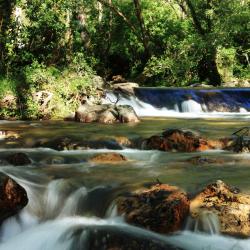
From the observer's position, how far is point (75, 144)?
36.1ft

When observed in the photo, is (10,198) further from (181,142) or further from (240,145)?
(240,145)

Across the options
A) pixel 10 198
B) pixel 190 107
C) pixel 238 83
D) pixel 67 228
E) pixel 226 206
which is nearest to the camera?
pixel 226 206

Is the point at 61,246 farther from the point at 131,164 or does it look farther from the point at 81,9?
the point at 81,9

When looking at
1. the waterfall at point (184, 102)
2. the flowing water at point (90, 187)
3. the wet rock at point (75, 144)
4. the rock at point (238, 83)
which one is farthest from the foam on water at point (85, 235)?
the rock at point (238, 83)

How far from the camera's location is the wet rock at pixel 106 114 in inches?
595

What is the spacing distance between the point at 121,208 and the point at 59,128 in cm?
717

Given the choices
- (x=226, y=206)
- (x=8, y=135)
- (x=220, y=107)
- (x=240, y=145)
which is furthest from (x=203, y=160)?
(x=220, y=107)

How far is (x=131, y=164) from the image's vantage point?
30.6 feet

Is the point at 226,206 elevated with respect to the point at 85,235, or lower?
elevated

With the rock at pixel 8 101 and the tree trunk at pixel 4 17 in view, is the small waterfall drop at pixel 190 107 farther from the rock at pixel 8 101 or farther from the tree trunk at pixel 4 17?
the tree trunk at pixel 4 17

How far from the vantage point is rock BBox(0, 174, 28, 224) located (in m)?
6.56

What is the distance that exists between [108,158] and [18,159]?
1.62m

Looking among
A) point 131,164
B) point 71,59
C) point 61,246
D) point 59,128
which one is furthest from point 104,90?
point 61,246

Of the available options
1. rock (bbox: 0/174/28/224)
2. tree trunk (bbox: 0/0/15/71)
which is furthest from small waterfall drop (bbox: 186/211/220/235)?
tree trunk (bbox: 0/0/15/71)
